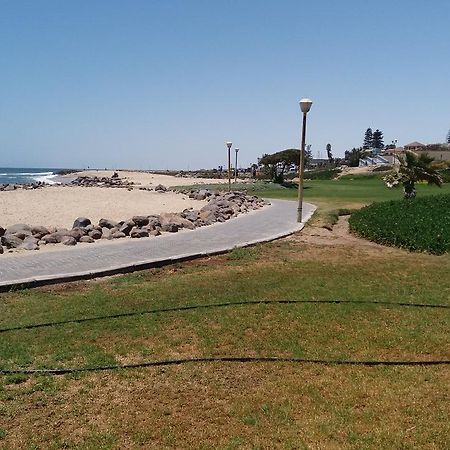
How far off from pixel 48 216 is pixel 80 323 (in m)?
14.6

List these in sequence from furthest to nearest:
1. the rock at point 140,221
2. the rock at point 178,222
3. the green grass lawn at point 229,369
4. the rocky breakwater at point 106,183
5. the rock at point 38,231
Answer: the rocky breakwater at point 106,183, the rock at point 178,222, the rock at point 140,221, the rock at point 38,231, the green grass lawn at point 229,369

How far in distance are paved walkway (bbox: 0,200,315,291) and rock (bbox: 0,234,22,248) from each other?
92 cm

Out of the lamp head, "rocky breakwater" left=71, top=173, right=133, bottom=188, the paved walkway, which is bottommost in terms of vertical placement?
"rocky breakwater" left=71, top=173, right=133, bottom=188

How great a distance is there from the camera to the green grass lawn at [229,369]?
12.3 ft

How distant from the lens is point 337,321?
249 inches

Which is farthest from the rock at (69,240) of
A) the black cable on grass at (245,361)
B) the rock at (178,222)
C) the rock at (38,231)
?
the black cable on grass at (245,361)

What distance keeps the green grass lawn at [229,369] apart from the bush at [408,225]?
3425 millimetres

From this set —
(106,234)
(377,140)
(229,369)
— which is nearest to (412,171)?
A: (106,234)

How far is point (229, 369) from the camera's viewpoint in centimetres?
489

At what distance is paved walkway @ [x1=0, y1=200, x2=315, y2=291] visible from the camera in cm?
869

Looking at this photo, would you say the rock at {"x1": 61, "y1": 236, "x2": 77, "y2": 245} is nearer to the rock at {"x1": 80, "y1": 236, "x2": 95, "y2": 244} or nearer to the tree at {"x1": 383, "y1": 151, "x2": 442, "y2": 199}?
the rock at {"x1": 80, "y1": 236, "x2": 95, "y2": 244}

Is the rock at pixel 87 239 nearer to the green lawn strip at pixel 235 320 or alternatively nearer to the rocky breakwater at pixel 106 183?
the green lawn strip at pixel 235 320

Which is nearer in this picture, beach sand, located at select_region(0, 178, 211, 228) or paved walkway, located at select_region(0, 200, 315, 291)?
paved walkway, located at select_region(0, 200, 315, 291)

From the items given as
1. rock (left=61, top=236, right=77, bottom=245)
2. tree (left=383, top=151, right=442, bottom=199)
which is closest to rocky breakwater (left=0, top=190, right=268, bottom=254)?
rock (left=61, top=236, right=77, bottom=245)
